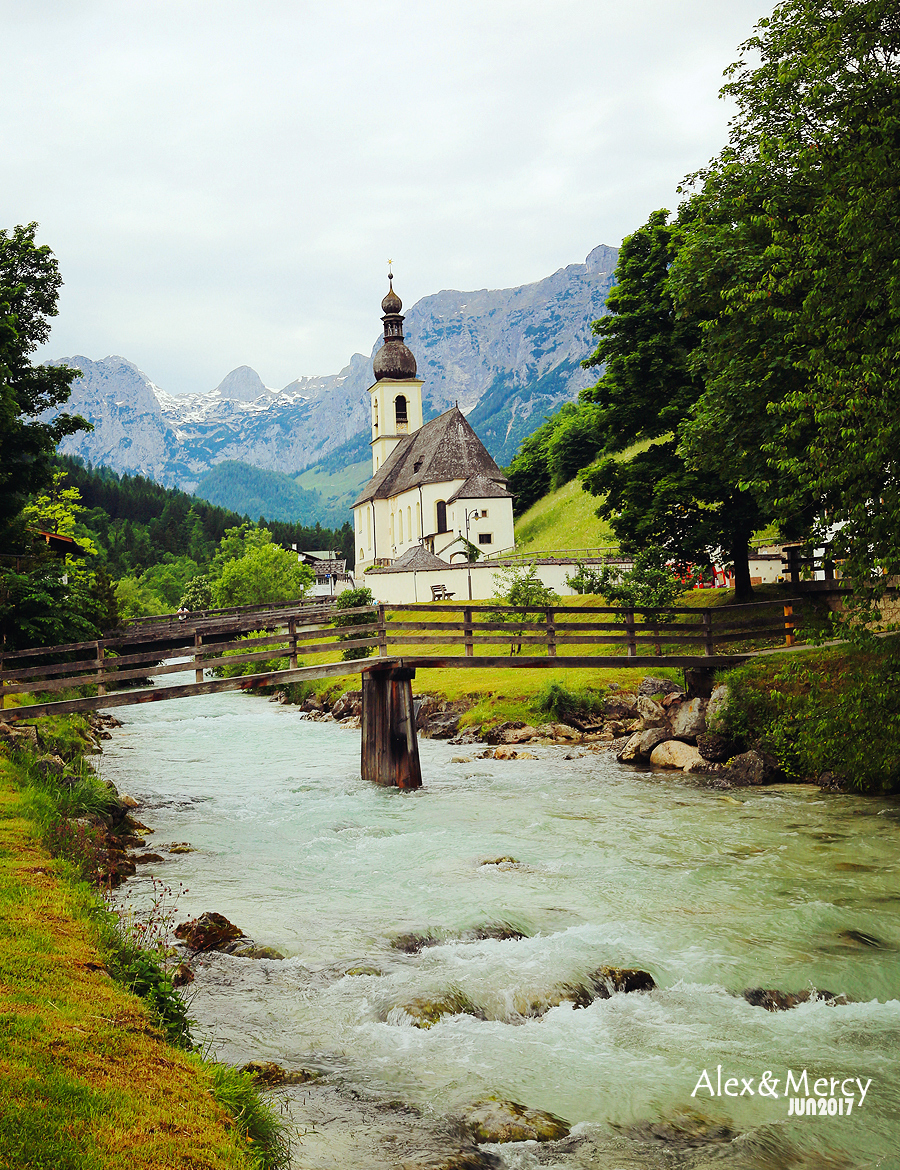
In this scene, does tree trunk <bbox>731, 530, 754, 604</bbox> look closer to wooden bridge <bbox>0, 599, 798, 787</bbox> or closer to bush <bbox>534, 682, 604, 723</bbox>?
wooden bridge <bbox>0, 599, 798, 787</bbox>

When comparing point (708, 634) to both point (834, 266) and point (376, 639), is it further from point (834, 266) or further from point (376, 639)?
point (834, 266)

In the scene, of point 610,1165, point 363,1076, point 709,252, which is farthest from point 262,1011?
point 709,252

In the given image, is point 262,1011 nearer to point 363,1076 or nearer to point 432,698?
point 363,1076

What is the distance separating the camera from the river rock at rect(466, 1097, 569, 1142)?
6527 mm

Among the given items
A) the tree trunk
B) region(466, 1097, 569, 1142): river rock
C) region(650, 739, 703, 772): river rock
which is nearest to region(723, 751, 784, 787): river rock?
region(650, 739, 703, 772): river rock

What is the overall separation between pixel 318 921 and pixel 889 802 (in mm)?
11020

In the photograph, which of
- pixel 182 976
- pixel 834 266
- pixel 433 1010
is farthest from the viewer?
pixel 834 266

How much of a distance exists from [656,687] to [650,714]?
2884mm

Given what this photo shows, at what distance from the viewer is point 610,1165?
6.21m

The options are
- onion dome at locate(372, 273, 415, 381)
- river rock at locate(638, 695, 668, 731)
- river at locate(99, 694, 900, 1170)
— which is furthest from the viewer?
onion dome at locate(372, 273, 415, 381)

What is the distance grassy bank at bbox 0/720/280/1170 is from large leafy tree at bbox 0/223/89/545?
21.6 meters

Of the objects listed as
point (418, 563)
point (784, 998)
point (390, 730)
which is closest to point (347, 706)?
point (390, 730)

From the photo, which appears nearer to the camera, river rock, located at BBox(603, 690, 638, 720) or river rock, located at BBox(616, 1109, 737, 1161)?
river rock, located at BBox(616, 1109, 737, 1161)

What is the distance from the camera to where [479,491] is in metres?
71.6
